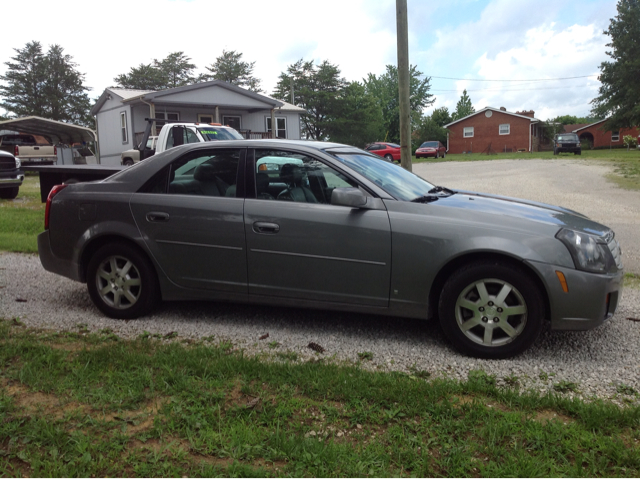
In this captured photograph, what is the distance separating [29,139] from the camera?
27.2 metres

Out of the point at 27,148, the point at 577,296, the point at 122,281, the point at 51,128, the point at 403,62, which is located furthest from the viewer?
the point at 51,128

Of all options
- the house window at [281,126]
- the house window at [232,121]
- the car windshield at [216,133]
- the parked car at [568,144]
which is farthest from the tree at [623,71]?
the car windshield at [216,133]

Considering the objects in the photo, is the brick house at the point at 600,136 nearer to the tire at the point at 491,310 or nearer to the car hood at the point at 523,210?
the car hood at the point at 523,210

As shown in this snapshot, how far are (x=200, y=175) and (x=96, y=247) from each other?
119 cm

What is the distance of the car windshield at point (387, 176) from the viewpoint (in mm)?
4459

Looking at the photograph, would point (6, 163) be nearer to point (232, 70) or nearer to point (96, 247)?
point (96, 247)

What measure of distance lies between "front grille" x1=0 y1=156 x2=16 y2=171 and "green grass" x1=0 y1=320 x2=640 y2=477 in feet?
42.5

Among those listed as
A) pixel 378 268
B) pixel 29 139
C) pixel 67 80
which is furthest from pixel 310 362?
pixel 67 80

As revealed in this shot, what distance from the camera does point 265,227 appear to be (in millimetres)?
4438

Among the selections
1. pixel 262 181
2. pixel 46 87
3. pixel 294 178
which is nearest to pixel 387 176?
pixel 294 178

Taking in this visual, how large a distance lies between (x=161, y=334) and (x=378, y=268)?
1.84 meters

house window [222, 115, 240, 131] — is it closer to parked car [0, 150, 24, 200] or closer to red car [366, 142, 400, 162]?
red car [366, 142, 400, 162]

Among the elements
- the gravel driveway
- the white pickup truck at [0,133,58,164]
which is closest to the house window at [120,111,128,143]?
the white pickup truck at [0,133,58,164]

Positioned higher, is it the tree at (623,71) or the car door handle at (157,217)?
the tree at (623,71)
